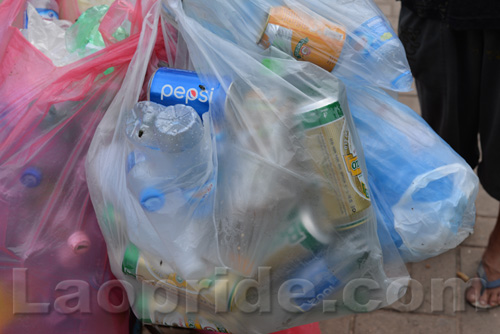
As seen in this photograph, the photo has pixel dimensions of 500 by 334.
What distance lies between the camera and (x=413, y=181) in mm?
1077

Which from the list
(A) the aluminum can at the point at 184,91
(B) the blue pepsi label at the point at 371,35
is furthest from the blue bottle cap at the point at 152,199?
(B) the blue pepsi label at the point at 371,35

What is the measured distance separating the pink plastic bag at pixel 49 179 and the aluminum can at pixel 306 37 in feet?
0.91

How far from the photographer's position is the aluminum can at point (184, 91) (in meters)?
1.06

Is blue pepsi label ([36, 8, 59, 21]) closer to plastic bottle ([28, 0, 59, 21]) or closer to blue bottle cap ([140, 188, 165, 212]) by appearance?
plastic bottle ([28, 0, 59, 21])

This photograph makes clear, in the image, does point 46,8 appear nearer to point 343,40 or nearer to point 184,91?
point 184,91

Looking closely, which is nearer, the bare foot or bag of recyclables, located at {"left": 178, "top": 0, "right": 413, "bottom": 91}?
bag of recyclables, located at {"left": 178, "top": 0, "right": 413, "bottom": 91}

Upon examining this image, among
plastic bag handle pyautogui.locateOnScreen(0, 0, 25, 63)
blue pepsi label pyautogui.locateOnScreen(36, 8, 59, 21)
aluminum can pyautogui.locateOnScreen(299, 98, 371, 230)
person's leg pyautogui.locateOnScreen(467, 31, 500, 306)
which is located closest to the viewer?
aluminum can pyautogui.locateOnScreen(299, 98, 371, 230)

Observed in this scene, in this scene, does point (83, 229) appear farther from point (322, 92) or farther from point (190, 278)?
point (322, 92)

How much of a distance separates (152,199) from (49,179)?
11.2 inches

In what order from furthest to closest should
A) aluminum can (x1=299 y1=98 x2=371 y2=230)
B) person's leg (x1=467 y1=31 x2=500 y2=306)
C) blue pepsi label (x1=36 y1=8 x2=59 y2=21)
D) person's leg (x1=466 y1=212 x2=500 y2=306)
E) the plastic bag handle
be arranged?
person's leg (x1=466 y1=212 x2=500 y2=306)
person's leg (x1=467 y1=31 x2=500 y2=306)
blue pepsi label (x1=36 y1=8 x2=59 y2=21)
the plastic bag handle
aluminum can (x1=299 y1=98 x2=371 y2=230)

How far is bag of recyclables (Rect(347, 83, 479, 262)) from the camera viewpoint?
106 centimetres

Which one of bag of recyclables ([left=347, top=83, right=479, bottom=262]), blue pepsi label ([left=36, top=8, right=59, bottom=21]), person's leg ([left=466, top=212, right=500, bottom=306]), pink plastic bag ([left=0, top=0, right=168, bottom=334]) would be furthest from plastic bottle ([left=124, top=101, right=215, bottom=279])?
person's leg ([left=466, top=212, right=500, bottom=306])

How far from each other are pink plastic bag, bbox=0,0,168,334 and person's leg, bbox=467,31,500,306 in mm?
1002

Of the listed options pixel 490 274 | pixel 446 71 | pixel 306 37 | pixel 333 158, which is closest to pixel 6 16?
pixel 306 37
